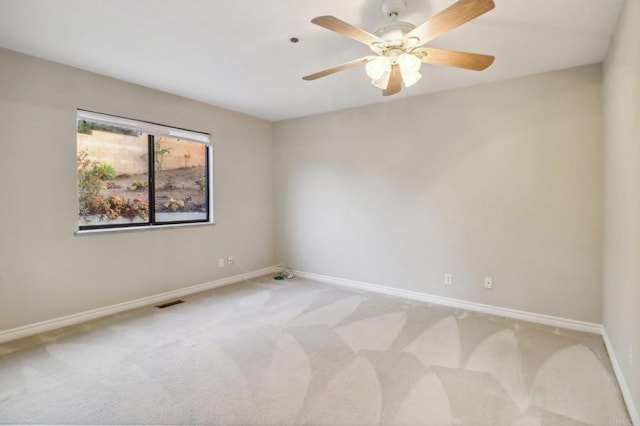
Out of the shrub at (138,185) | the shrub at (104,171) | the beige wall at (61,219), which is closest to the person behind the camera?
the beige wall at (61,219)

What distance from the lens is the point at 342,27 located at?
176cm

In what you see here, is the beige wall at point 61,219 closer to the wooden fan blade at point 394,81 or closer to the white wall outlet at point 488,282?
the wooden fan blade at point 394,81

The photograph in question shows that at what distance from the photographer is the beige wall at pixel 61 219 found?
274 centimetres

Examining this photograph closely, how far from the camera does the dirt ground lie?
3.58 m

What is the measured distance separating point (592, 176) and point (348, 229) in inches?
106

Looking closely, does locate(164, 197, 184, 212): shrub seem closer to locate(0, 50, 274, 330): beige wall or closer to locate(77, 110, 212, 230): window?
locate(77, 110, 212, 230): window

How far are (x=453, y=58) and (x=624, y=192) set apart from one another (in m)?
1.42

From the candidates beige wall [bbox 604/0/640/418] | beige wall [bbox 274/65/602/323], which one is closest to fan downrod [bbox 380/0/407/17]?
beige wall [bbox 604/0/640/418]

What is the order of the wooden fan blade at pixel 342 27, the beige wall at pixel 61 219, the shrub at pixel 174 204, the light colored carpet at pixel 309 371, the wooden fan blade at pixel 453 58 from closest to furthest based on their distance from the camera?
the wooden fan blade at pixel 342 27 → the light colored carpet at pixel 309 371 → the wooden fan blade at pixel 453 58 → the beige wall at pixel 61 219 → the shrub at pixel 174 204

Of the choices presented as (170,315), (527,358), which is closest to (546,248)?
(527,358)

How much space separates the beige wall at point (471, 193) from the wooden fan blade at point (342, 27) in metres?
2.05

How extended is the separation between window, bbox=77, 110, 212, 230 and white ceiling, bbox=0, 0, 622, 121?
1.98 feet

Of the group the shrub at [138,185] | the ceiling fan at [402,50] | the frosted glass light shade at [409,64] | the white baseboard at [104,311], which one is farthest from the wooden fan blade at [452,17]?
the white baseboard at [104,311]

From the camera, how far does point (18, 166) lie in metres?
2.77
